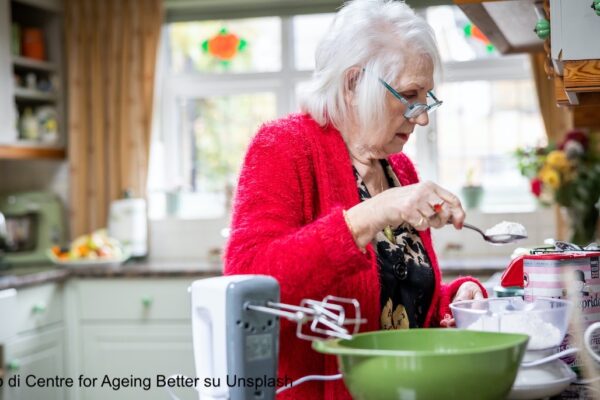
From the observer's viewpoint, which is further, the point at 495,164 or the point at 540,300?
the point at 495,164

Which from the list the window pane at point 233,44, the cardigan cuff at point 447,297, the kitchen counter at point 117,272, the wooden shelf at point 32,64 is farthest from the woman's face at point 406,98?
the wooden shelf at point 32,64

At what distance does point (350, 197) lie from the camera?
1426mm

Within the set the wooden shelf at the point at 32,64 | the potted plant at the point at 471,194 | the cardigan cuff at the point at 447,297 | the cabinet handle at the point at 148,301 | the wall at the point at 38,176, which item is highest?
the wooden shelf at the point at 32,64

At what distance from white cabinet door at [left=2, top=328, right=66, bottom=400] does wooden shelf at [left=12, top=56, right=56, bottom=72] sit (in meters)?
1.29

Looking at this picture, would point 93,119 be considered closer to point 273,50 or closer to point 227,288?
point 273,50

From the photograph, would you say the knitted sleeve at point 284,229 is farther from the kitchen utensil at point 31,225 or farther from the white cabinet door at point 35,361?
the kitchen utensil at point 31,225

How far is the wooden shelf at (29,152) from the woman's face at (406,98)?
8.38 feet

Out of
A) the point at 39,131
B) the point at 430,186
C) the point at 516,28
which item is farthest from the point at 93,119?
the point at 430,186

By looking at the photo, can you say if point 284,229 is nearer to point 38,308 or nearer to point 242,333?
point 242,333

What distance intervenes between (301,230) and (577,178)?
212 cm

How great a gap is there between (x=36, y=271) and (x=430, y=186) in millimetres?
2683

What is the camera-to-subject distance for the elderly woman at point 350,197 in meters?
1.21

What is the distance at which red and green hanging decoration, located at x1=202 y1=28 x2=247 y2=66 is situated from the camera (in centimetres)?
411

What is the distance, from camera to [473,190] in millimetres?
3750
